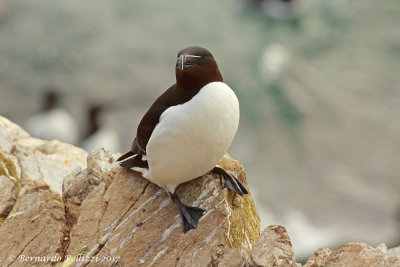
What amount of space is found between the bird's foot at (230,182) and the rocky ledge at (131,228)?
49 mm

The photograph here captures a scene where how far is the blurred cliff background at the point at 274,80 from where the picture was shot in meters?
13.9

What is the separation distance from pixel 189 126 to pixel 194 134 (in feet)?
0.23

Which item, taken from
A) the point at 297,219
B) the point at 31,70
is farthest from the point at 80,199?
the point at 31,70

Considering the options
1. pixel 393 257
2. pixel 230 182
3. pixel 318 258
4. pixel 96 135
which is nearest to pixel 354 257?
pixel 318 258

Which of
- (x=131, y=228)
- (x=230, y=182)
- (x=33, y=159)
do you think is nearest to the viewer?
(x=131, y=228)

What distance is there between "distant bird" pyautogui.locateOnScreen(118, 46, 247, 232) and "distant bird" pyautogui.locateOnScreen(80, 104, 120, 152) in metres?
8.52

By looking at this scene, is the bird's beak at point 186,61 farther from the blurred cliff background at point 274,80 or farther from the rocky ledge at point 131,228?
the blurred cliff background at point 274,80

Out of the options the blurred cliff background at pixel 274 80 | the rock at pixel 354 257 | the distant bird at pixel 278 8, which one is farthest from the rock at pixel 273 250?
the distant bird at pixel 278 8

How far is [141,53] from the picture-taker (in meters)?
17.8

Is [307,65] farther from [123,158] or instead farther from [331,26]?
[123,158]

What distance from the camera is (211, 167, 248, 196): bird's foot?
15.5 feet

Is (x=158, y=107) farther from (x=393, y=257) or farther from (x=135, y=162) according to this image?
(x=393, y=257)

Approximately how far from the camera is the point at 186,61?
13.8 feet

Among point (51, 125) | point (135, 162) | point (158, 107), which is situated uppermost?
point (158, 107)
